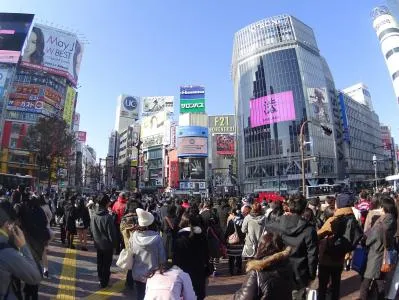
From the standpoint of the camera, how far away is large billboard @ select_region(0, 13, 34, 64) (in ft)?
204

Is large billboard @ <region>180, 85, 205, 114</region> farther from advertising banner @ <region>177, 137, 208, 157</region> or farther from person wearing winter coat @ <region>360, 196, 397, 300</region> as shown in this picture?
person wearing winter coat @ <region>360, 196, 397, 300</region>

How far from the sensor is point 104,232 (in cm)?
781

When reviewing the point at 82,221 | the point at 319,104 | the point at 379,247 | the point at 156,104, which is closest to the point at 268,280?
the point at 379,247

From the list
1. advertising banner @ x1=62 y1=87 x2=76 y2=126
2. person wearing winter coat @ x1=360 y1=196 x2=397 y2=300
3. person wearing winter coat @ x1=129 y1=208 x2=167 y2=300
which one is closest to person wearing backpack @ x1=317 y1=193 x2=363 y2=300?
person wearing winter coat @ x1=360 y1=196 x2=397 y2=300

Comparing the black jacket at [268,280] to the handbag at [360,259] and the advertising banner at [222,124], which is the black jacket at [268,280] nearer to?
the handbag at [360,259]

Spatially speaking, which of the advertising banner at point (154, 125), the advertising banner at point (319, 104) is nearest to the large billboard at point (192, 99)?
the advertising banner at point (154, 125)

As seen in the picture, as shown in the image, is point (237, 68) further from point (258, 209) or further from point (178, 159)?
point (258, 209)

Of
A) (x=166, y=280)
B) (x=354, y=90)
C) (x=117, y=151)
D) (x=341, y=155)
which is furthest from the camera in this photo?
(x=354, y=90)

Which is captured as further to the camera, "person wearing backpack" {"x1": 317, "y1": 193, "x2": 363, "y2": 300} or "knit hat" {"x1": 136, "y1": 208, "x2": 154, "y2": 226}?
"person wearing backpack" {"x1": 317, "y1": 193, "x2": 363, "y2": 300}

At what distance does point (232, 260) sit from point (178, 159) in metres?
75.7

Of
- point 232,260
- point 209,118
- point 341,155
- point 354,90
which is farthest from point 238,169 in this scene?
point 232,260

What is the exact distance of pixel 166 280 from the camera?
10.5ft

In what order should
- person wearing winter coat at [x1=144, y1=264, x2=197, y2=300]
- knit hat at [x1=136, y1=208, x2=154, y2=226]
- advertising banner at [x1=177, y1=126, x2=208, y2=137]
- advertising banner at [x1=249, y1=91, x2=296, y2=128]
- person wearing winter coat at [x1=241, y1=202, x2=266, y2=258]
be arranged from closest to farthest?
1. person wearing winter coat at [x1=144, y1=264, x2=197, y2=300]
2. knit hat at [x1=136, y1=208, x2=154, y2=226]
3. person wearing winter coat at [x1=241, y1=202, x2=266, y2=258]
4. advertising banner at [x1=177, y1=126, x2=208, y2=137]
5. advertising banner at [x1=249, y1=91, x2=296, y2=128]

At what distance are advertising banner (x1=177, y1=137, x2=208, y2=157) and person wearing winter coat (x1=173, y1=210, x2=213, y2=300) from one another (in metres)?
76.9
